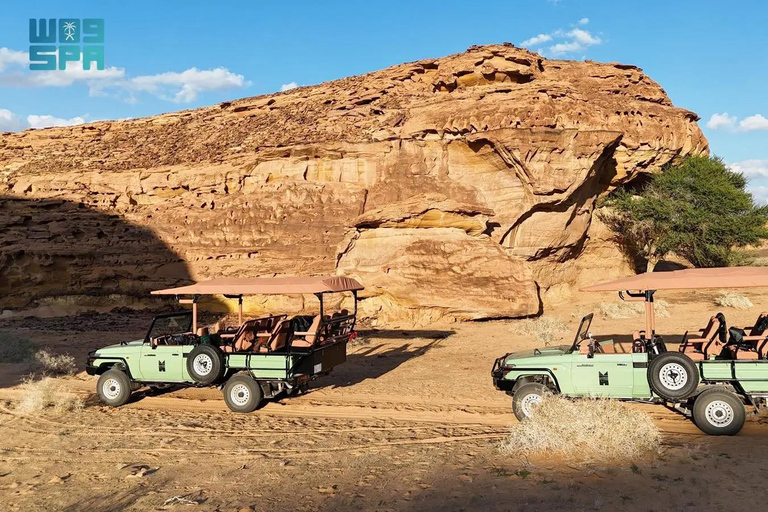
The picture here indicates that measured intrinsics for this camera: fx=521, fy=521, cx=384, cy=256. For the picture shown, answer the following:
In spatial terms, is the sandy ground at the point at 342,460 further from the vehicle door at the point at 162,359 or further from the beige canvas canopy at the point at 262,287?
the beige canvas canopy at the point at 262,287

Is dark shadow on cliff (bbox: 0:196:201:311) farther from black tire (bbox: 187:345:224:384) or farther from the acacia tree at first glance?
the acacia tree

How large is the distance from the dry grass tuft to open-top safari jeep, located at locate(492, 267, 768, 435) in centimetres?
838

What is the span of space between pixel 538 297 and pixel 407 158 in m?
8.59

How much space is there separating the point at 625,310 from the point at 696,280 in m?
14.5

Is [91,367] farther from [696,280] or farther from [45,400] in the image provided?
[696,280]

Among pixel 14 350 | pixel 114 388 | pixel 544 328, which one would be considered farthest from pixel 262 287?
pixel 14 350

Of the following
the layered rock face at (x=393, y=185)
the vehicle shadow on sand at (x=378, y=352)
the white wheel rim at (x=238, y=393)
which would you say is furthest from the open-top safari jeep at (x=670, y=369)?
the layered rock face at (x=393, y=185)

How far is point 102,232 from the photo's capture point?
1134 inches

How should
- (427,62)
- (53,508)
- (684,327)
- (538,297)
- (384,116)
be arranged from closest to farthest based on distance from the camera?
(53,508) < (684,327) < (538,297) < (384,116) < (427,62)

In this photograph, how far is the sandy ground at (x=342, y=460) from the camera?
5.79 m

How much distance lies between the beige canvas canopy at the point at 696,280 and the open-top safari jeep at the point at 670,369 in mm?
13

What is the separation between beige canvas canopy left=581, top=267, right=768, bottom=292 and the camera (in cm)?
832

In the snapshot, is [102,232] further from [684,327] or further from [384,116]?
[684,327]

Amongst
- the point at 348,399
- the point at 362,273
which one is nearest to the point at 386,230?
the point at 362,273
